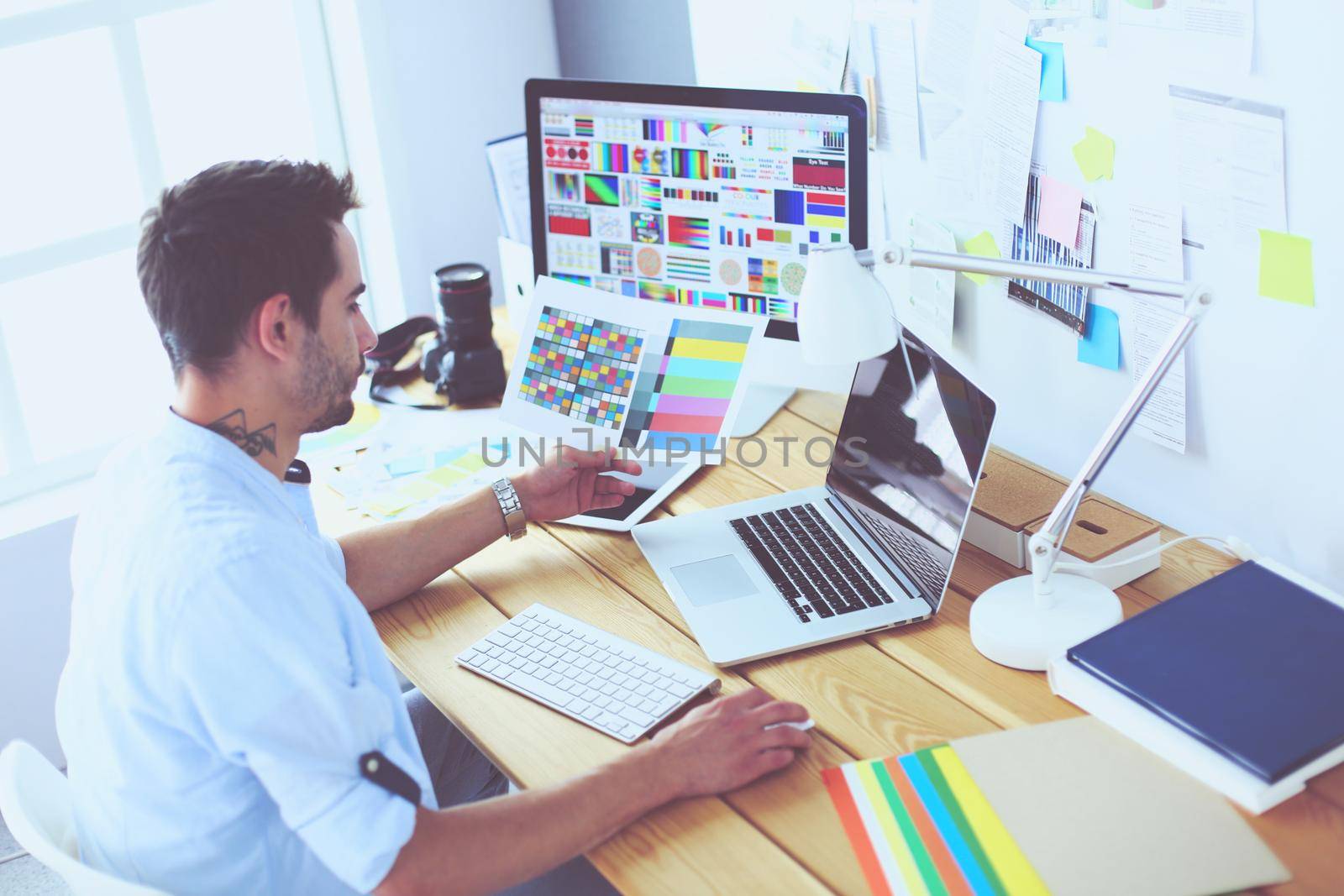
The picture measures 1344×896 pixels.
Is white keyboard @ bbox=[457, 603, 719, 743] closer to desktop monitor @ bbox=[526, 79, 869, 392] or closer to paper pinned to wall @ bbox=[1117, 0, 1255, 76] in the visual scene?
desktop monitor @ bbox=[526, 79, 869, 392]

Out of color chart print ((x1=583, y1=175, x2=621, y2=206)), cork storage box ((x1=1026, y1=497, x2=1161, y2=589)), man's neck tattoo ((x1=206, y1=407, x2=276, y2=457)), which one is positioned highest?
color chart print ((x1=583, y1=175, x2=621, y2=206))

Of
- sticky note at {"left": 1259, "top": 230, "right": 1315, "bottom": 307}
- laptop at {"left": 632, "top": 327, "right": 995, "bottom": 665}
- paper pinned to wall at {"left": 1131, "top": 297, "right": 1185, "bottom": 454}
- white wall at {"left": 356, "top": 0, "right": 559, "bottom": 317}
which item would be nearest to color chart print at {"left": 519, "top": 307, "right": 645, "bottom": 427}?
laptop at {"left": 632, "top": 327, "right": 995, "bottom": 665}

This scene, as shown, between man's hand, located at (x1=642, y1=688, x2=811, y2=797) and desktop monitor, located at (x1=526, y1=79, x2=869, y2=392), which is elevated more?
desktop monitor, located at (x1=526, y1=79, x2=869, y2=392)

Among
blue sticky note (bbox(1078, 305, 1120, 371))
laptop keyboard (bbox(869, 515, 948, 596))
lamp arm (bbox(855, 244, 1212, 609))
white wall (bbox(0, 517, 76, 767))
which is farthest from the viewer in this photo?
white wall (bbox(0, 517, 76, 767))

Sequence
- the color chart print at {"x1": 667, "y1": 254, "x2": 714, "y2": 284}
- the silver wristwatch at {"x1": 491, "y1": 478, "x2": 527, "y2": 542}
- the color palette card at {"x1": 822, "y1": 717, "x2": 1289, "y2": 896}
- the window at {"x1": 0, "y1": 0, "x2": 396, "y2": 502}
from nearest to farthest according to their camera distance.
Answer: the color palette card at {"x1": 822, "y1": 717, "x2": 1289, "y2": 896}, the silver wristwatch at {"x1": 491, "y1": 478, "x2": 527, "y2": 542}, the color chart print at {"x1": 667, "y1": 254, "x2": 714, "y2": 284}, the window at {"x1": 0, "y1": 0, "x2": 396, "y2": 502}

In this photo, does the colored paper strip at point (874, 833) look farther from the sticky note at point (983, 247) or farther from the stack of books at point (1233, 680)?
the sticky note at point (983, 247)

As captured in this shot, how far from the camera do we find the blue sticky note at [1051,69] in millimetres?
1403

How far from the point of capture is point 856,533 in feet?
4.78

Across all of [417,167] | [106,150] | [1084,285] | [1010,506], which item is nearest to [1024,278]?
[1084,285]

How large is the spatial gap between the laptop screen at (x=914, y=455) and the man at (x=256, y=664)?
28cm

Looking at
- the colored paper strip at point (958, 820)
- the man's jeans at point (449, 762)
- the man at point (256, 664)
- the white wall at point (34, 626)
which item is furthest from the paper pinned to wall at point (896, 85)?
the white wall at point (34, 626)

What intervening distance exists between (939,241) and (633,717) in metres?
0.86

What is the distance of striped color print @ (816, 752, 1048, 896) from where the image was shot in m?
0.98

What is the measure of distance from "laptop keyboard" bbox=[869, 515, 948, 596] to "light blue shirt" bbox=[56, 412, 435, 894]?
1.93 feet
